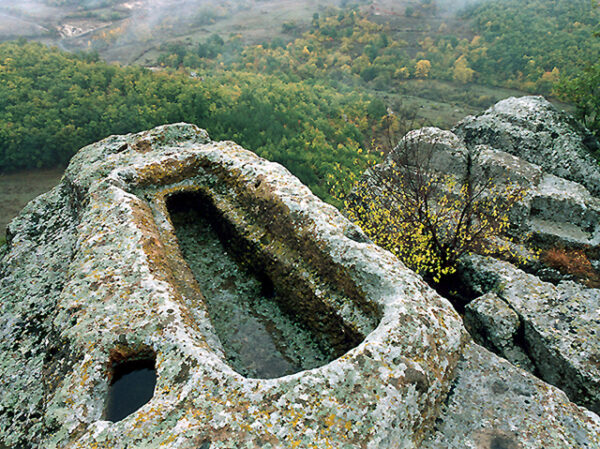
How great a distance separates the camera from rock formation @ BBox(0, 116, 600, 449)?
20.5 feet

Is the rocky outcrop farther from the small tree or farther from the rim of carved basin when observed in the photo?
the rim of carved basin

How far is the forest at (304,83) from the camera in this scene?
4406 cm

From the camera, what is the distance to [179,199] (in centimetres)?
1262

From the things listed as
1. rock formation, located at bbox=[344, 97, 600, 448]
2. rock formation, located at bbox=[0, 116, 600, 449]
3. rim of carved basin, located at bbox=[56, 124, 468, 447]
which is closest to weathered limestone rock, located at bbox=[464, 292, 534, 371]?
rock formation, located at bbox=[344, 97, 600, 448]

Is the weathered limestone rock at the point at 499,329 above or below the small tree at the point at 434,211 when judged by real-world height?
below

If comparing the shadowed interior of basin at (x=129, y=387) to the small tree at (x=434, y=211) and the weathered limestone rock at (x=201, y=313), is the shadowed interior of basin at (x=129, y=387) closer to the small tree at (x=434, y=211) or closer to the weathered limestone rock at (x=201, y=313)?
the weathered limestone rock at (x=201, y=313)

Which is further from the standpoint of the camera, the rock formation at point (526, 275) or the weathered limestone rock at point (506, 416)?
the rock formation at point (526, 275)

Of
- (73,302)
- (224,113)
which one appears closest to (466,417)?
(73,302)

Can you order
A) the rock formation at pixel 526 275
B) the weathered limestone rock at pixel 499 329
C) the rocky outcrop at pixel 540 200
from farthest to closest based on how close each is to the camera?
the rocky outcrop at pixel 540 200
the weathered limestone rock at pixel 499 329
the rock formation at pixel 526 275

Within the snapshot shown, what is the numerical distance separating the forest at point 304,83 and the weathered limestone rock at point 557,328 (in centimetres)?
670

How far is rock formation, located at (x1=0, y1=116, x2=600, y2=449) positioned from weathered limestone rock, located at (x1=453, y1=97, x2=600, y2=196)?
374 inches

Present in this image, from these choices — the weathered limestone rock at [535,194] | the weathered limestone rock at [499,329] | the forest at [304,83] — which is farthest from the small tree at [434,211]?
the weathered limestone rock at [499,329]

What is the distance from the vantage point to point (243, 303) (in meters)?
10.5

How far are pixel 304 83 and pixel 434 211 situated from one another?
2808 inches
